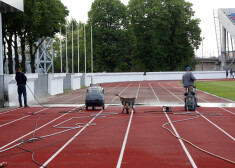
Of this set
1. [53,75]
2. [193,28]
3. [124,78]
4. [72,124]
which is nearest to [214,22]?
[193,28]

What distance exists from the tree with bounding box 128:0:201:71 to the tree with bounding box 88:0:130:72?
4.60m

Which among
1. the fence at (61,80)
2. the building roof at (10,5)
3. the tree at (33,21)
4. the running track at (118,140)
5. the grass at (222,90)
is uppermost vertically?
the tree at (33,21)

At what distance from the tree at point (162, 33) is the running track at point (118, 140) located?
53.5 metres

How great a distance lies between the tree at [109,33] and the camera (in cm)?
6428

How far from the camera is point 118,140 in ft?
31.5

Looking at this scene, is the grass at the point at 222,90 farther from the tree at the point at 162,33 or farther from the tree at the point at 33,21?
the tree at the point at 162,33

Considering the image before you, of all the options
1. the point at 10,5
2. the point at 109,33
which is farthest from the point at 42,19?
the point at 10,5

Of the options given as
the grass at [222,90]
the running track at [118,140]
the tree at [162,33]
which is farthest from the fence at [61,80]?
the grass at [222,90]

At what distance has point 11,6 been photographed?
68.3 feet

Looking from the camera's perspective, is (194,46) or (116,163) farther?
(194,46)

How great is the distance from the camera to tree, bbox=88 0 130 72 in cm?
6428

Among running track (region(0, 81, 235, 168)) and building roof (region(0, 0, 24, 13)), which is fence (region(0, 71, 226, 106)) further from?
running track (region(0, 81, 235, 168))

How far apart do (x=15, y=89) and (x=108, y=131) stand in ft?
34.8

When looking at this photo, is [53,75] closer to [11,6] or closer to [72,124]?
[11,6]
